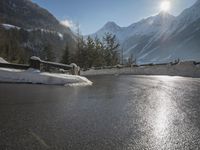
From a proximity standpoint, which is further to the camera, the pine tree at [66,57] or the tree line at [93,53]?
the pine tree at [66,57]

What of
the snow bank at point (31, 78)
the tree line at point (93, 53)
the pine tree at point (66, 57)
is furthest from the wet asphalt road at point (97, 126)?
the pine tree at point (66, 57)

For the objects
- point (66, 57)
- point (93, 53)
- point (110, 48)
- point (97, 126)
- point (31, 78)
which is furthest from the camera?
point (110, 48)

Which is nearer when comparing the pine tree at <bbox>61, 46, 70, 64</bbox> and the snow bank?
the snow bank

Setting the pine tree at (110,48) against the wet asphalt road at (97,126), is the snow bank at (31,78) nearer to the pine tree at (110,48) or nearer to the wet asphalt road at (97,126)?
the wet asphalt road at (97,126)

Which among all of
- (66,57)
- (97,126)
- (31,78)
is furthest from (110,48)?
(97,126)

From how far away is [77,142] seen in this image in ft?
11.6

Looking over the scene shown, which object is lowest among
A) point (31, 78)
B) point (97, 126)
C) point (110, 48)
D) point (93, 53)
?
point (97, 126)

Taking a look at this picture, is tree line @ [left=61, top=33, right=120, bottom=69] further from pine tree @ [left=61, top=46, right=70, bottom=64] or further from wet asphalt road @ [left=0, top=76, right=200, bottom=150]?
wet asphalt road @ [left=0, top=76, right=200, bottom=150]

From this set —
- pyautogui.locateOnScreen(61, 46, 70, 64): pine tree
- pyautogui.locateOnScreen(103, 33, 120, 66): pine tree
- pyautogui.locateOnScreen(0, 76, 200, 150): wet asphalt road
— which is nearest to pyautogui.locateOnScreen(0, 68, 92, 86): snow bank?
pyautogui.locateOnScreen(0, 76, 200, 150): wet asphalt road

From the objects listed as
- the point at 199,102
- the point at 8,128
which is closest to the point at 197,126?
the point at 199,102

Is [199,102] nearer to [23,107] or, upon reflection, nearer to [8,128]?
[23,107]

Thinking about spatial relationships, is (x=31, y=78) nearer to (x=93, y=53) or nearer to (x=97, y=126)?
(x=97, y=126)

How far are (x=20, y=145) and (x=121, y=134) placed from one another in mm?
1583

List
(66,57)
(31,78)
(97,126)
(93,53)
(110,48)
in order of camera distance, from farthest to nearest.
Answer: (110,48) → (66,57) → (93,53) → (31,78) → (97,126)
